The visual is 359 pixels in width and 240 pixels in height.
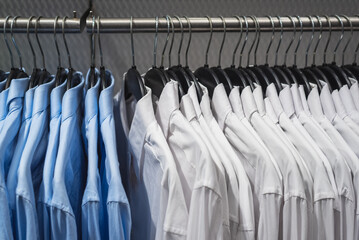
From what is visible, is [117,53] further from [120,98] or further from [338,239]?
[338,239]

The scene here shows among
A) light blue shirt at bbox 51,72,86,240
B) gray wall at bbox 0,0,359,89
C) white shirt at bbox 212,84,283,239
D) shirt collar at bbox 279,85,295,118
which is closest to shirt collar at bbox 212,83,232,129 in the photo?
white shirt at bbox 212,84,283,239

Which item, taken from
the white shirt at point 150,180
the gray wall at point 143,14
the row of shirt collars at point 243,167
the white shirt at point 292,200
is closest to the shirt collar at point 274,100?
the row of shirt collars at point 243,167

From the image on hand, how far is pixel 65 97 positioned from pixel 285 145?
1.15 feet

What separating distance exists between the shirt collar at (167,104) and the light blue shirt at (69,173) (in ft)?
0.44

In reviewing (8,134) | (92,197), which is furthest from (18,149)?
(92,197)

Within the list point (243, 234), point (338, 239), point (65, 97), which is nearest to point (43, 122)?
point (65, 97)

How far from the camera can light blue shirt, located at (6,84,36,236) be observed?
58 cm

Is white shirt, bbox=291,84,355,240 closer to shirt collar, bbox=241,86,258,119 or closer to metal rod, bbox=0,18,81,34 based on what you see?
shirt collar, bbox=241,86,258,119

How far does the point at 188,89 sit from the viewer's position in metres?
0.72

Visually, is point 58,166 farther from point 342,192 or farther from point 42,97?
point 342,192

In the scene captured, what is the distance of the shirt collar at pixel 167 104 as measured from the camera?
0.67m

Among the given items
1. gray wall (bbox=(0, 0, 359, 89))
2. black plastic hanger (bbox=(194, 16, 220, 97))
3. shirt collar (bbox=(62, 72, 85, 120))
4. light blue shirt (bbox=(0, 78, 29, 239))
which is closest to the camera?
light blue shirt (bbox=(0, 78, 29, 239))

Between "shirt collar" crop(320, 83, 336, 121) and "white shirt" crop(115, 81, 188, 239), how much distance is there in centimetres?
31

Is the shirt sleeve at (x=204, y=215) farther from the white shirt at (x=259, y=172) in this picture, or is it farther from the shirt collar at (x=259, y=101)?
the shirt collar at (x=259, y=101)
